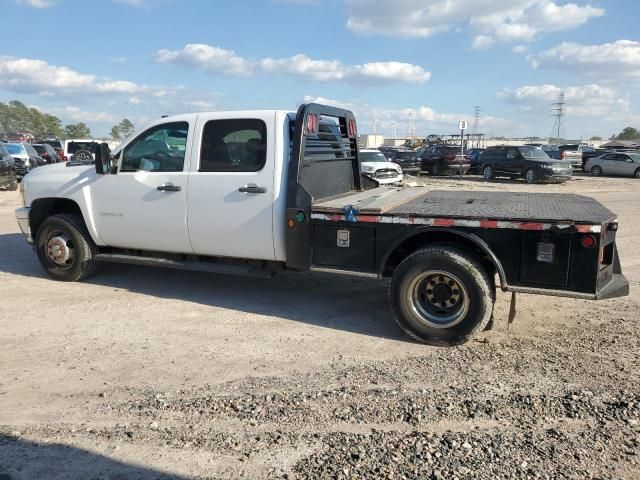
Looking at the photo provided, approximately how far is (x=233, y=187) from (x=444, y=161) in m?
27.1

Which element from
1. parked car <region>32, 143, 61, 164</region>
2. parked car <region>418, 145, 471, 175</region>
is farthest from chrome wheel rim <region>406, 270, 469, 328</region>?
parked car <region>418, 145, 471, 175</region>

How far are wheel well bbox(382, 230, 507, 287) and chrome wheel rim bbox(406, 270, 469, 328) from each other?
31 cm

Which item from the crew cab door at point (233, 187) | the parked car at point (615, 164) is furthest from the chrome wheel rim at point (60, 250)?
the parked car at point (615, 164)

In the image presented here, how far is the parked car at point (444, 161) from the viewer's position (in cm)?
3120

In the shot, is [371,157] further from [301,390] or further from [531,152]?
[301,390]

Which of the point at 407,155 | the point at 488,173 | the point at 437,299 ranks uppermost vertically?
the point at 437,299

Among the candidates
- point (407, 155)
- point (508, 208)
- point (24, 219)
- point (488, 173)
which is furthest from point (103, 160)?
point (407, 155)

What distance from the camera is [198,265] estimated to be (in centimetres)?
621

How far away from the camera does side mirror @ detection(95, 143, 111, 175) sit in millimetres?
6446

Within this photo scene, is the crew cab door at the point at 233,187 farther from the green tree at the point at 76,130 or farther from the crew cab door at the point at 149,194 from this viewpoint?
the green tree at the point at 76,130

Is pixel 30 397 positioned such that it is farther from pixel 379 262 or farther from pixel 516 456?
pixel 516 456

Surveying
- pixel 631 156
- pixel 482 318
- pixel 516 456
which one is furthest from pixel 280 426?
pixel 631 156

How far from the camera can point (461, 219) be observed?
15.8 feet

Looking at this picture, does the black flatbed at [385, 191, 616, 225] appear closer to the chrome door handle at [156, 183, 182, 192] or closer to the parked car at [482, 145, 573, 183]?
the chrome door handle at [156, 183, 182, 192]
